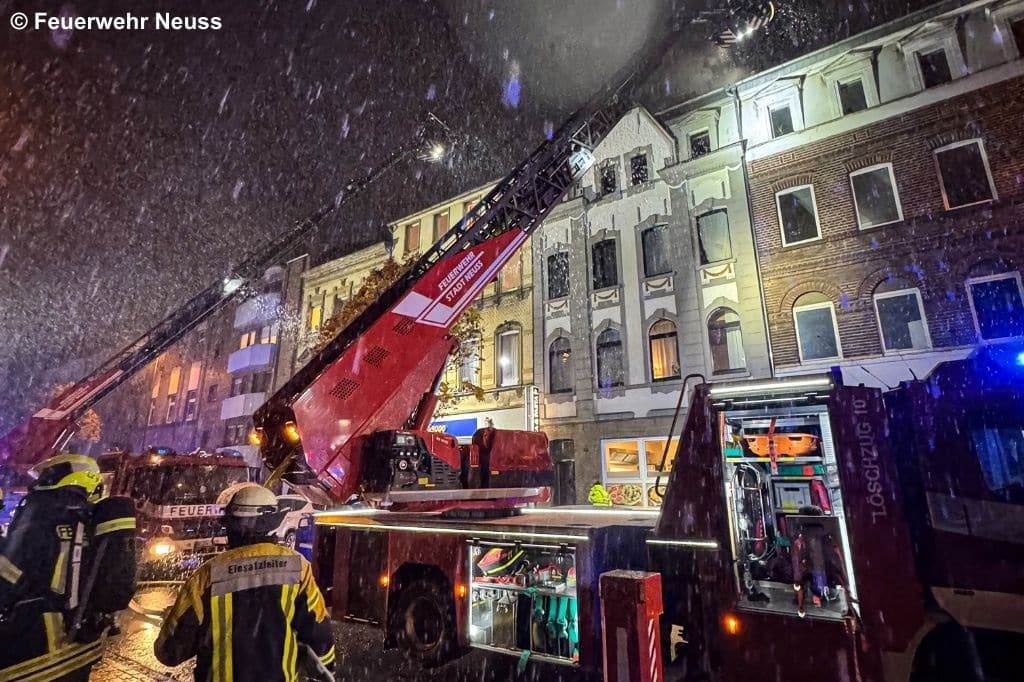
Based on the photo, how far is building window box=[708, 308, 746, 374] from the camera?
14.2 meters

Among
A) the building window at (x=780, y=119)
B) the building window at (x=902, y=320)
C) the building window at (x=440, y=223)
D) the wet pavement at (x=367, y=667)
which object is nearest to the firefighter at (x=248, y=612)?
the wet pavement at (x=367, y=667)

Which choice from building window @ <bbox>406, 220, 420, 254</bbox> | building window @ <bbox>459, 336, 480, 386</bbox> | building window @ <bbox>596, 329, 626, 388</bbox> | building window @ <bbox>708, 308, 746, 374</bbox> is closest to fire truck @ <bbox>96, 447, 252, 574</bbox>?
building window @ <bbox>459, 336, 480, 386</bbox>

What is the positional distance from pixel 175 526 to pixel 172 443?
86.8ft

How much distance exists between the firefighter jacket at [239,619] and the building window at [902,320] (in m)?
14.5

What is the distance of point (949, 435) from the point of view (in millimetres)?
3775

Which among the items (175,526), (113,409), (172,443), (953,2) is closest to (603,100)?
(953,2)

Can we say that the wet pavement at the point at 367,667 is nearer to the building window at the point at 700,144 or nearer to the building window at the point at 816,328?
the building window at the point at 816,328

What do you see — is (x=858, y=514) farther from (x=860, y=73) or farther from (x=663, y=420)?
(x=860, y=73)

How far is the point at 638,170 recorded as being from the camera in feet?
57.0

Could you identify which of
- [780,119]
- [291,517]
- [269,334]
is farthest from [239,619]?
[269,334]

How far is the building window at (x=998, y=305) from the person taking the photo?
11.1 meters

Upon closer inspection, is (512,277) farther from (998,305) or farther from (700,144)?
(998,305)

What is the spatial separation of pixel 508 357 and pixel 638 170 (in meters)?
8.23

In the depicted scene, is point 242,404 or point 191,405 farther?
point 191,405
